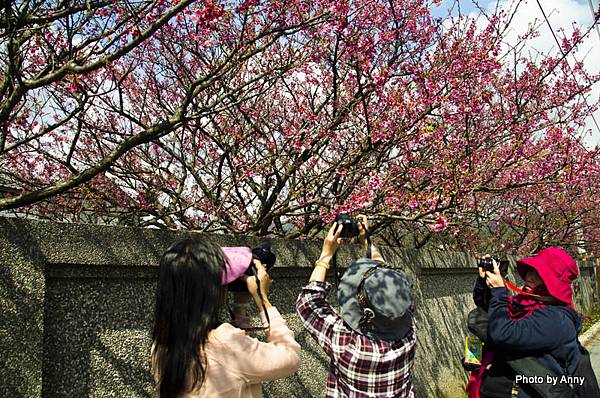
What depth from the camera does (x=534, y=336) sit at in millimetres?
2744

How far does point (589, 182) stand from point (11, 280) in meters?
10.8

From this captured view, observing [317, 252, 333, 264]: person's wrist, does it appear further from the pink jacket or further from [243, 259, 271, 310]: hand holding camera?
the pink jacket

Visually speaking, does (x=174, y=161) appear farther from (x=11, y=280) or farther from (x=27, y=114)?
(x=11, y=280)

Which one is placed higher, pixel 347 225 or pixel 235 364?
pixel 347 225

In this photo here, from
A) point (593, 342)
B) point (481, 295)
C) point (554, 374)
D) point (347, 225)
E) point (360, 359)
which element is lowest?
point (593, 342)

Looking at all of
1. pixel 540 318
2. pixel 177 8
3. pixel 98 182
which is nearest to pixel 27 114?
pixel 98 182

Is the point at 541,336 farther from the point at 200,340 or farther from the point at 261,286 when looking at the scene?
the point at 200,340

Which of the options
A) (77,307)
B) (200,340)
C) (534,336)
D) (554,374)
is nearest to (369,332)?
(200,340)

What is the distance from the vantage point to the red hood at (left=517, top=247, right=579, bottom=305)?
296 cm

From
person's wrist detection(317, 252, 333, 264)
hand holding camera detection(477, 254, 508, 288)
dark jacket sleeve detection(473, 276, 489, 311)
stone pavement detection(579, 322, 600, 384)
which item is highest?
person's wrist detection(317, 252, 333, 264)

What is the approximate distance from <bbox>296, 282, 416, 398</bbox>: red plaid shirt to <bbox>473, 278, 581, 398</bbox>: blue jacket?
2.06 ft

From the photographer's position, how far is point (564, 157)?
688 cm

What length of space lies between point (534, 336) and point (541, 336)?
0.03 metres

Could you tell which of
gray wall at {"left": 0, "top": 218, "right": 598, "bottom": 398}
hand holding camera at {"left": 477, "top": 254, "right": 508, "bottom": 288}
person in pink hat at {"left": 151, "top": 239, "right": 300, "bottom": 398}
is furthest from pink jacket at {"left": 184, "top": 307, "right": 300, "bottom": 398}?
hand holding camera at {"left": 477, "top": 254, "right": 508, "bottom": 288}
